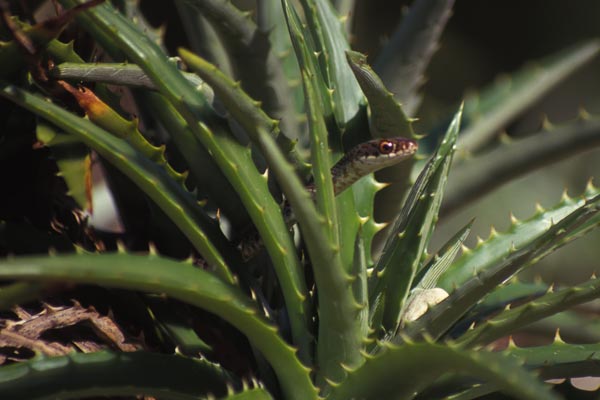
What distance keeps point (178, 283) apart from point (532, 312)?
1.46ft

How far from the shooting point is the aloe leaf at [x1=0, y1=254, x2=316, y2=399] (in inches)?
28.7

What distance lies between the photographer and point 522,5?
2.66m

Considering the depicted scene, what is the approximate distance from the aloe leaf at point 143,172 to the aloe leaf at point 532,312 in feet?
1.10

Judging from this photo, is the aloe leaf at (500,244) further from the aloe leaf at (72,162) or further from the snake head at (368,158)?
the aloe leaf at (72,162)

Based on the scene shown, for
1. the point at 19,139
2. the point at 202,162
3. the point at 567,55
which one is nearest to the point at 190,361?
the point at 202,162

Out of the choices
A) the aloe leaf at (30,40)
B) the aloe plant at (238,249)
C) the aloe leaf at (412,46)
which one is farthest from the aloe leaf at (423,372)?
the aloe leaf at (412,46)

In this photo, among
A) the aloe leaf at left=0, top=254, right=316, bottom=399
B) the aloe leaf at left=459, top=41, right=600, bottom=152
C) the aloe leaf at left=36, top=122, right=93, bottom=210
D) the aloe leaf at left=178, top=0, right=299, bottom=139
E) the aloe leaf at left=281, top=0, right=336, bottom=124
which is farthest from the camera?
the aloe leaf at left=459, top=41, right=600, bottom=152

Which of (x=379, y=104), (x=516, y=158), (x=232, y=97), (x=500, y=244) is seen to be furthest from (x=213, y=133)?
(x=516, y=158)

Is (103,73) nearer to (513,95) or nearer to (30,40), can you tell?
(30,40)

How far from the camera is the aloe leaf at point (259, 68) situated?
1490 millimetres

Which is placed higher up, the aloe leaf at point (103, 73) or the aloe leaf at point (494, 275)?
the aloe leaf at point (103, 73)

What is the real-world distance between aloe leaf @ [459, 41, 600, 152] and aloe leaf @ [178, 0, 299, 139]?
45 centimetres

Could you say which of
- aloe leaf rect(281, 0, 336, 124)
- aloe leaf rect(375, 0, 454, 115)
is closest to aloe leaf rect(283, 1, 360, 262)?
aloe leaf rect(281, 0, 336, 124)

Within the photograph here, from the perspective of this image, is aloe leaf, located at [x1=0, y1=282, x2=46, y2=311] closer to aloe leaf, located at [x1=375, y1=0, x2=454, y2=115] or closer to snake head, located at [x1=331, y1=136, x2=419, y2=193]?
snake head, located at [x1=331, y1=136, x2=419, y2=193]
